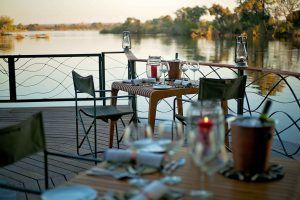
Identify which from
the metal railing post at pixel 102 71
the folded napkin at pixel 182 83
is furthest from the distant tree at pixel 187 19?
the folded napkin at pixel 182 83

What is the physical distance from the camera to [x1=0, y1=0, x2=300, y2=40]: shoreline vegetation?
9719 mm

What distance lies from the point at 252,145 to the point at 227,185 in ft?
0.57

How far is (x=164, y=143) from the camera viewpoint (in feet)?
5.08

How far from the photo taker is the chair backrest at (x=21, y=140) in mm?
1878

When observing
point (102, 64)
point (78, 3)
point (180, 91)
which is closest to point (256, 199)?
point (180, 91)

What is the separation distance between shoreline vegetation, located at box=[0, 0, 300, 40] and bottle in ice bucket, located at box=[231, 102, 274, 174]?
7898 millimetres

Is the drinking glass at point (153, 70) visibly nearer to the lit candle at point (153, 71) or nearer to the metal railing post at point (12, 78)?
the lit candle at point (153, 71)

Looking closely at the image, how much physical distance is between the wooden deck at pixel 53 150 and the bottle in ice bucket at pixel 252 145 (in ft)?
6.77

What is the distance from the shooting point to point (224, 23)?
10.3 metres

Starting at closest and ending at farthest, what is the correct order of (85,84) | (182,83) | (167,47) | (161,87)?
(85,84) < (161,87) < (182,83) < (167,47)

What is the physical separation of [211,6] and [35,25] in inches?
178

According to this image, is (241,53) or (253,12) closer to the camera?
(241,53)

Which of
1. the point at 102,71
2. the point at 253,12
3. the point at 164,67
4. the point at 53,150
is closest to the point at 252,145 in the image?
the point at 164,67

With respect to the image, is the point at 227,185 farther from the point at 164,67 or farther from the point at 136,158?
the point at 164,67
